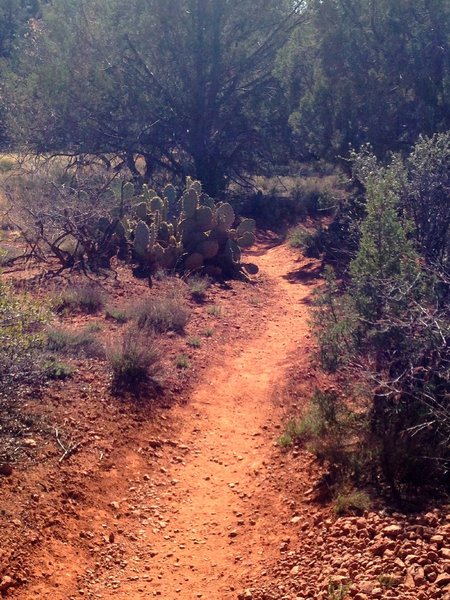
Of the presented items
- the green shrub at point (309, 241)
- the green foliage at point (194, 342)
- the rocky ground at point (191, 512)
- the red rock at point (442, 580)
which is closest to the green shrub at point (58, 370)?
the rocky ground at point (191, 512)

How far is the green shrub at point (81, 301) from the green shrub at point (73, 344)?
1.68 m

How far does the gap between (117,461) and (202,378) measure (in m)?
2.26

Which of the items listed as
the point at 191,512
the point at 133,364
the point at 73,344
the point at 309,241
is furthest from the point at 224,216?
the point at 191,512

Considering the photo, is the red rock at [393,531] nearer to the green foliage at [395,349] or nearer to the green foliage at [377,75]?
the green foliage at [395,349]

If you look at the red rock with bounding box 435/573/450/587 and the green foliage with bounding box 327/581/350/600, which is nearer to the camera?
the red rock with bounding box 435/573/450/587

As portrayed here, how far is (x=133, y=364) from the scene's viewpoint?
7691 millimetres

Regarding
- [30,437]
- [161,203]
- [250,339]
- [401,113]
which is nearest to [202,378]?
[250,339]

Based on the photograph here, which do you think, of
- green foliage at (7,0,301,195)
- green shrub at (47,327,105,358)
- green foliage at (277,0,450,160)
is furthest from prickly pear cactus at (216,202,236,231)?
green foliage at (7,0,301,195)

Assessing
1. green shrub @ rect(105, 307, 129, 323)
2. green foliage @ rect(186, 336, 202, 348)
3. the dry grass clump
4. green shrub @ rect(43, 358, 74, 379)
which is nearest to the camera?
green shrub @ rect(43, 358, 74, 379)

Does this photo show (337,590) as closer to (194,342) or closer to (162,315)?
(194,342)

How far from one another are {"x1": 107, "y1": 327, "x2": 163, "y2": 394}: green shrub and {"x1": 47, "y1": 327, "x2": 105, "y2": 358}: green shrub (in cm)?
32

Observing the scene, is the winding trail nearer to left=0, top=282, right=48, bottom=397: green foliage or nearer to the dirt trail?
the dirt trail

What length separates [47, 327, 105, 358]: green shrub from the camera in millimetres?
8016

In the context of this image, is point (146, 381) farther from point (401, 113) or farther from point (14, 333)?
point (401, 113)
